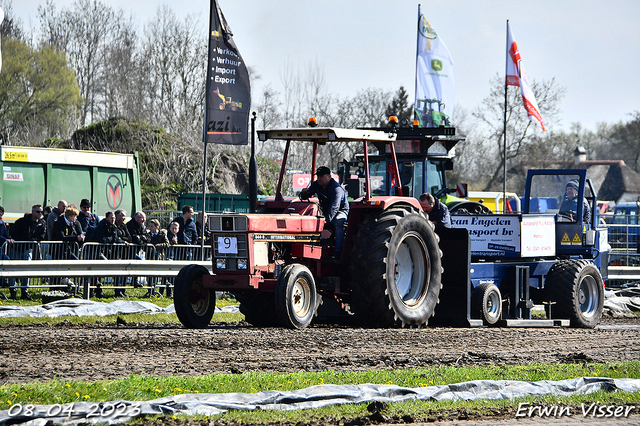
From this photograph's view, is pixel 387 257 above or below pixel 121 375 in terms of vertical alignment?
above

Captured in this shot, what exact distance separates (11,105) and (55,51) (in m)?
4.93

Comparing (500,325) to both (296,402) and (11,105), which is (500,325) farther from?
(11,105)

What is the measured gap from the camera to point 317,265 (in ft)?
35.0

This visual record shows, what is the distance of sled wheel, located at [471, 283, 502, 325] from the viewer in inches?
469

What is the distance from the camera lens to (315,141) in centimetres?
1087

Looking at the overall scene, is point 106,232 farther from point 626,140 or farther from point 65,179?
point 626,140

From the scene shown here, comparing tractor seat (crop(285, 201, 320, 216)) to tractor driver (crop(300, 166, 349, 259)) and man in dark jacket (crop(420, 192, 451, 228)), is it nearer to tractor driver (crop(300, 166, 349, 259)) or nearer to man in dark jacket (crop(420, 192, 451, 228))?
tractor driver (crop(300, 166, 349, 259))

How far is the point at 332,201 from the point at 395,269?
1.35 meters

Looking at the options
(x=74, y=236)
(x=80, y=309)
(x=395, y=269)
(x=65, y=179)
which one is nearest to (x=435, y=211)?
(x=395, y=269)

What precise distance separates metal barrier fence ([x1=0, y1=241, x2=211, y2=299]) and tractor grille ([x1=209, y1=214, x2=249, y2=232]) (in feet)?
15.6

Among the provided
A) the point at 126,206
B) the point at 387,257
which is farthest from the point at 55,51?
the point at 387,257

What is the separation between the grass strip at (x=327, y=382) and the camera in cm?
528

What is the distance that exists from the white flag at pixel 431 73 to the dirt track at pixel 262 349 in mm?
13171

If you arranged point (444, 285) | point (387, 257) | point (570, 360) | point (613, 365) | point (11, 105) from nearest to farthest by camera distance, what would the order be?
point (613, 365), point (570, 360), point (387, 257), point (444, 285), point (11, 105)
